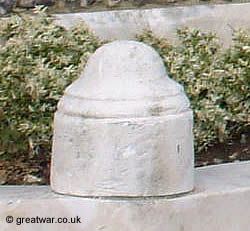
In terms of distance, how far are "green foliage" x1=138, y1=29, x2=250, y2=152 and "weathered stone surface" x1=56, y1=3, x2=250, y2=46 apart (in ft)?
1.74

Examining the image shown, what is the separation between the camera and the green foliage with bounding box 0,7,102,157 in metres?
4.25

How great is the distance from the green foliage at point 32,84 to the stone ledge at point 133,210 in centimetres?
86

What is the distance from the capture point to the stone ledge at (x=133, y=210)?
325 cm

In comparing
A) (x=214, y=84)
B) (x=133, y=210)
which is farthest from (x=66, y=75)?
(x=133, y=210)

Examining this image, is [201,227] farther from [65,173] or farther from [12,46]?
[12,46]

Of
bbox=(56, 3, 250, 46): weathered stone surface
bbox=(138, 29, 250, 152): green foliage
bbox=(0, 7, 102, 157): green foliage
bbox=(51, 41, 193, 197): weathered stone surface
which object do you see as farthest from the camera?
bbox=(56, 3, 250, 46): weathered stone surface

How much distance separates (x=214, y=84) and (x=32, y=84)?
968mm

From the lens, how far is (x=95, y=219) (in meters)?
3.27

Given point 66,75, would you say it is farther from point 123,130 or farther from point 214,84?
point 123,130

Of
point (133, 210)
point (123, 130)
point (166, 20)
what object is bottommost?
point (133, 210)

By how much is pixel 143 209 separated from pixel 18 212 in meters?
0.46

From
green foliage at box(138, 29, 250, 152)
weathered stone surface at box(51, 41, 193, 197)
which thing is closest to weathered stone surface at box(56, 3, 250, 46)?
green foliage at box(138, 29, 250, 152)

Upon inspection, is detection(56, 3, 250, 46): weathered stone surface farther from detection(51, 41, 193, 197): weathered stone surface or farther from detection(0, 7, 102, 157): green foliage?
detection(51, 41, 193, 197): weathered stone surface

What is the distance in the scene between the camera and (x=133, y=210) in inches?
129
